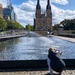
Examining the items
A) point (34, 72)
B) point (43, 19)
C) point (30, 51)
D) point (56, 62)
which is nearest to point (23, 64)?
point (34, 72)

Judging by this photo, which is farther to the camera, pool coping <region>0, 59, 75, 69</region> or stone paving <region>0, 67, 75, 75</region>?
pool coping <region>0, 59, 75, 69</region>

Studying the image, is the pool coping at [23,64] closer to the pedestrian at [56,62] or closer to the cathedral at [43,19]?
the pedestrian at [56,62]

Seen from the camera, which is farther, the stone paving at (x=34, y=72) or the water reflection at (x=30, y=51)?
the water reflection at (x=30, y=51)

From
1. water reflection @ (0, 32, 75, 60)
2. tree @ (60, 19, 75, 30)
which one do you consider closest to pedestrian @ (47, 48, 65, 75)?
water reflection @ (0, 32, 75, 60)

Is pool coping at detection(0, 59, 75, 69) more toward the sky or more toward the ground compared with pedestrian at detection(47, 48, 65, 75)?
more toward the ground

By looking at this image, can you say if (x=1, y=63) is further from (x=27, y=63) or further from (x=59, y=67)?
(x=59, y=67)

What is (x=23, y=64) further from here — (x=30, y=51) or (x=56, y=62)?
(x=30, y=51)

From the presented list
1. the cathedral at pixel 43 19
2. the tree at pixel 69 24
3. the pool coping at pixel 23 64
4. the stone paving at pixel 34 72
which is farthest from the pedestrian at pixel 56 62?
the cathedral at pixel 43 19

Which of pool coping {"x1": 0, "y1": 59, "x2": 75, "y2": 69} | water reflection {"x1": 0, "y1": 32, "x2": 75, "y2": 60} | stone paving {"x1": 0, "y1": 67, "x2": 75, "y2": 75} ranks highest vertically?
pool coping {"x1": 0, "y1": 59, "x2": 75, "y2": 69}

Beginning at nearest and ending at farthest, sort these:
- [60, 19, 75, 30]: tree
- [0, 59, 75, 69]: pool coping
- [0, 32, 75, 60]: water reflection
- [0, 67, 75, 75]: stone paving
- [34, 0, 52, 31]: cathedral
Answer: [0, 67, 75, 75]: stone paving
[0, 59, 75, 69]: pool coping
[0, 32, 75, 60]: water reflection
[60, 19, 75, 30]: tree
[34, 0, 52, 31]: cathedral

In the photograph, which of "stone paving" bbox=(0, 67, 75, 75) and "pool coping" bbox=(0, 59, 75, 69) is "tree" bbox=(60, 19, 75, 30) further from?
"stone paving" bbox=(0, 67, 75, 75)

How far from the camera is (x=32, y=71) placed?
10.2 m

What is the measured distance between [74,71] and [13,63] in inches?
103

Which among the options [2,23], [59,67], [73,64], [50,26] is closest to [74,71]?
[73,64]
